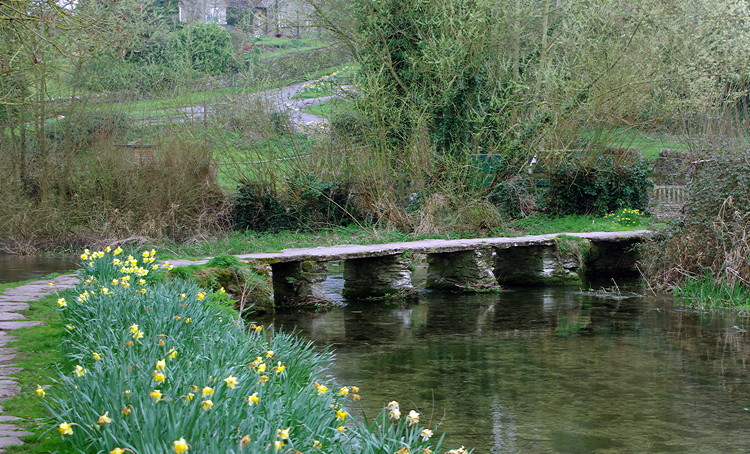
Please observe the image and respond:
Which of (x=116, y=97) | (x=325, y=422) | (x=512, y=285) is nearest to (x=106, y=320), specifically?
(x=325, y=422)

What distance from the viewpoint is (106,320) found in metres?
5.56

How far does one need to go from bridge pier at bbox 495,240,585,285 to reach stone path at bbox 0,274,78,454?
8655 millimetres

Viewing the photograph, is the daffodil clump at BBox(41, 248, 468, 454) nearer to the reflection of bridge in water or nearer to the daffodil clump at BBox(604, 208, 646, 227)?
the reflection of bridge in water

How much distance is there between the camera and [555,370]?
316 inches

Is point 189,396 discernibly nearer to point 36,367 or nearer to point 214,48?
point 36,367

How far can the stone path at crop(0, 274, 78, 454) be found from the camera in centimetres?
372

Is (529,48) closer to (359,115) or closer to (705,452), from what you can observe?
(359,115)

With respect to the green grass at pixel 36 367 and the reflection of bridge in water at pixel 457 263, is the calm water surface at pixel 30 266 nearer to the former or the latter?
the reflection of bridge in water at pixel 457 263

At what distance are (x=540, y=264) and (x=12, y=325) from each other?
10900mm

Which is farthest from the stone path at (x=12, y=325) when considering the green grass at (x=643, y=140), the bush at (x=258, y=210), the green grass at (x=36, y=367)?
the green grass at (x=643, y=140)

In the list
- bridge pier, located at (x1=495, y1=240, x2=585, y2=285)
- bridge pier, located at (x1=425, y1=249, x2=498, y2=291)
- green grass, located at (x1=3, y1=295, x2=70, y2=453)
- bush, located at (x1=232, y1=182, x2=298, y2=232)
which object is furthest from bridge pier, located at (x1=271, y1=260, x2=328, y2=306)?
bush, located at (x1=232, y1=182, x2=298, y2=232)

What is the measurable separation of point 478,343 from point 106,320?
5.06m

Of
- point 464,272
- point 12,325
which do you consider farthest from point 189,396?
point 464,272

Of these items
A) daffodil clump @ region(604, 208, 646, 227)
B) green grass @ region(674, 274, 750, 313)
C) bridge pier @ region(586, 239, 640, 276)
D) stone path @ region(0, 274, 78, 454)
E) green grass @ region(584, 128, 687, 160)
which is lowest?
bridge pier @ region(586, 239, 640, 276)
